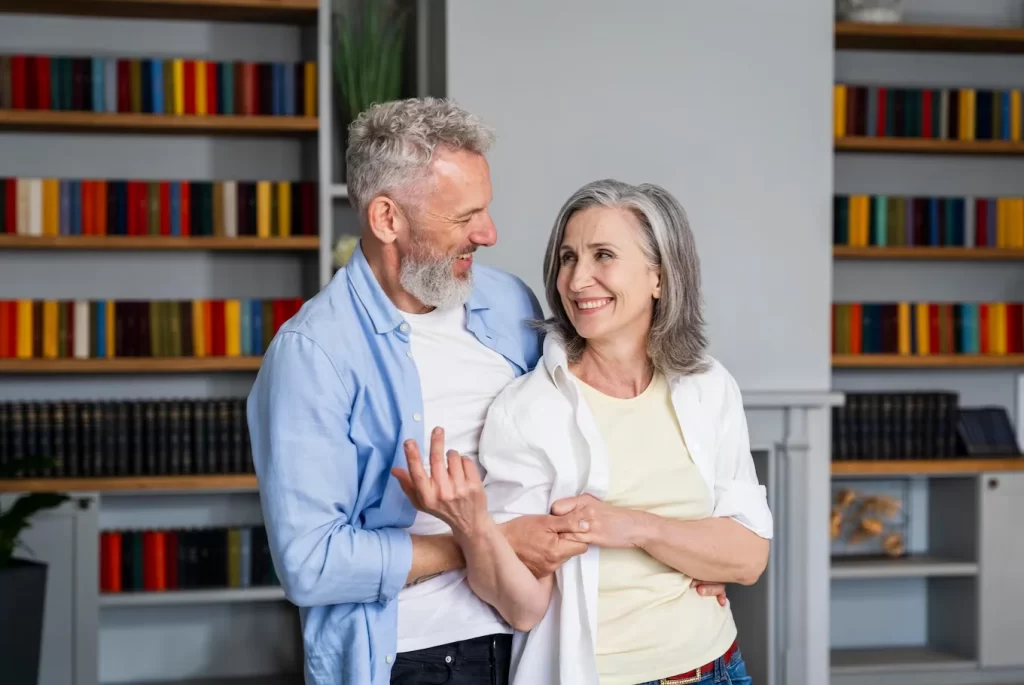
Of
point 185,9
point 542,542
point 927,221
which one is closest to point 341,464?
point 542,542

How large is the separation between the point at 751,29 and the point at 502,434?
2274mm

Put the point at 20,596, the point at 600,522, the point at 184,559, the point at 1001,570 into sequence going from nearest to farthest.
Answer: the point at 600,522, the point at 20,596, the point at 184,559, the point at 1001,570

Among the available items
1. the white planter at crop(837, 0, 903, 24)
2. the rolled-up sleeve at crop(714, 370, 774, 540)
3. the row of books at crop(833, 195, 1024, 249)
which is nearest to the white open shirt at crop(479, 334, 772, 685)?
the rolled-up sleeve at crop(714, 370, 774, 540)

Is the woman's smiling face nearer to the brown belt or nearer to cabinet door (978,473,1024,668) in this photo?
the brown belt

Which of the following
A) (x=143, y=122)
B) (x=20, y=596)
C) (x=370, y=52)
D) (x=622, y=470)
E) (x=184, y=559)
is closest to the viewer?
(x=622, y=470)

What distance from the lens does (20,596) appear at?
11.1 feet

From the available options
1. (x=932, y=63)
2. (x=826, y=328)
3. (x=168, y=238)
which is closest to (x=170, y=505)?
(x=168, y=238)

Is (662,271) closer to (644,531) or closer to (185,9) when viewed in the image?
(644,531)

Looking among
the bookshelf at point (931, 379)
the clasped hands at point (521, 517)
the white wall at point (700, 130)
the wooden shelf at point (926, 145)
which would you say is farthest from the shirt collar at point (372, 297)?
the wooden shelf at point (926, 145)

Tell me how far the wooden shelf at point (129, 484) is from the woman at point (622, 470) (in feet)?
7.57

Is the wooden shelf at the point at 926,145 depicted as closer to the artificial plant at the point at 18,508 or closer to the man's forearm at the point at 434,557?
the artificial plant at the point at 18,508

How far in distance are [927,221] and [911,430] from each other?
82 cm

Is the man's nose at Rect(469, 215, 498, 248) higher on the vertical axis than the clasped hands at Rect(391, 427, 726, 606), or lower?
higher

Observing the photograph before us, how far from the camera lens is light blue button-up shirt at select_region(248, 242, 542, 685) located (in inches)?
60.2
